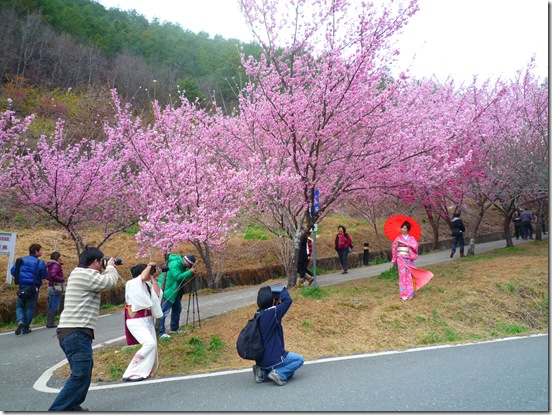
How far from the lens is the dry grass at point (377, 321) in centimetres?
637

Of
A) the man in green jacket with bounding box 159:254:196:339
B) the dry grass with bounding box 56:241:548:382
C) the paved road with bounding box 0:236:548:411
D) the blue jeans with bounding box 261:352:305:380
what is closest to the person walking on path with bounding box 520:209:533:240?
the dry grass with bounding box 56:241:548:382

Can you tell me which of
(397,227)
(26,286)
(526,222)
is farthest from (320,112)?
(526,222)

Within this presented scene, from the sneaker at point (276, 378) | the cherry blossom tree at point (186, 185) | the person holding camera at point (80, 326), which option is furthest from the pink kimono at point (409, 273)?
the person holding camera at point (80, 326)

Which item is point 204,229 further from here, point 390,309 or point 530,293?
point 530,293

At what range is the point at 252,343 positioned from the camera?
5.01m

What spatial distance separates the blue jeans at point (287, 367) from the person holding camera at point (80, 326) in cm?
195

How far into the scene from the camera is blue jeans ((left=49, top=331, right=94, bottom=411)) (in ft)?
13.6

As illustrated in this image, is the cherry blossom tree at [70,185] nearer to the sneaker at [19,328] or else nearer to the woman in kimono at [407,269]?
the sneaker at [19,328]

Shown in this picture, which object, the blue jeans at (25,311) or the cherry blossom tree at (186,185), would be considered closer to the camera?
the cherry blossom tree at (186,185)

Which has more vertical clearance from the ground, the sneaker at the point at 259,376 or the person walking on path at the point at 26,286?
the person walking on path at the point at 26,286

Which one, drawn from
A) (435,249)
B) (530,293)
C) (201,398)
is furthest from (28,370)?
(435,249)

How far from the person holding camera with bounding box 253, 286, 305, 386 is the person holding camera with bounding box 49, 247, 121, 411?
1.77 m

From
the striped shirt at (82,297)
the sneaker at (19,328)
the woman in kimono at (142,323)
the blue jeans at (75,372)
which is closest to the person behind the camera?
the blue jeans at (75,372)

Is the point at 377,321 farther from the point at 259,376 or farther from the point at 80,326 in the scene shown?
the point at 80,326
